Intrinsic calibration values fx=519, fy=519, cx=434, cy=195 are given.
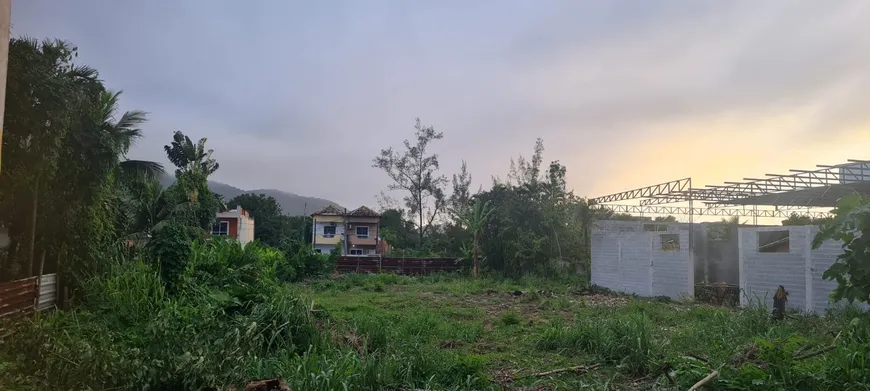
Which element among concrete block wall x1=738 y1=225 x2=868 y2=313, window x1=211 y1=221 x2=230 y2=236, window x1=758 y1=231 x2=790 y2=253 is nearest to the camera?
concrete block wall x1=738 y1=225 x2=868 y2=313

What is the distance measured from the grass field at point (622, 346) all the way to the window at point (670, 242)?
3.05m

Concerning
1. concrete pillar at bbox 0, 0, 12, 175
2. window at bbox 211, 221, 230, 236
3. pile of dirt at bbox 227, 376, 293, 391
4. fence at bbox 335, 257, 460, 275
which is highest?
concrete pillar at bbox 0, 0, 12, 175

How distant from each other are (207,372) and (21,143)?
6413 mm

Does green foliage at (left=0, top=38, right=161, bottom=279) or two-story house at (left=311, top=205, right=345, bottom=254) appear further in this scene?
two-story house at (left=311, top=205, right=345, bottom=254)

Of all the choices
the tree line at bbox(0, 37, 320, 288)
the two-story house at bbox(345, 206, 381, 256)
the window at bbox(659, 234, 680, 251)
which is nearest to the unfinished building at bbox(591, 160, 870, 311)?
the window at bbox(659, 234, 680, 251)

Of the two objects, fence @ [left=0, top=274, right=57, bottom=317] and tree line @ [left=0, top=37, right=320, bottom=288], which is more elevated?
tree line @ [left=0, top=37, right=320, bottom=288]

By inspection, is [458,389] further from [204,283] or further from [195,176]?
[195,176]

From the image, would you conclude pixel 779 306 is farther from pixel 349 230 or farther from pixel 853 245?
pixel 349 230

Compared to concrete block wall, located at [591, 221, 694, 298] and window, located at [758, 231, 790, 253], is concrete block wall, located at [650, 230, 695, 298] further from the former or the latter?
window, located at [758, 231, 790, 253]

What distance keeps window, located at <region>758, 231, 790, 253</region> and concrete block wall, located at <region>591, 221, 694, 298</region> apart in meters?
2.16

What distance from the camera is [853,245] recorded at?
561cm

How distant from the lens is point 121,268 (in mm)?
8688

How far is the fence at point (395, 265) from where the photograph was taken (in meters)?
25.8

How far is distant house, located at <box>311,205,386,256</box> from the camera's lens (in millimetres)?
41781
